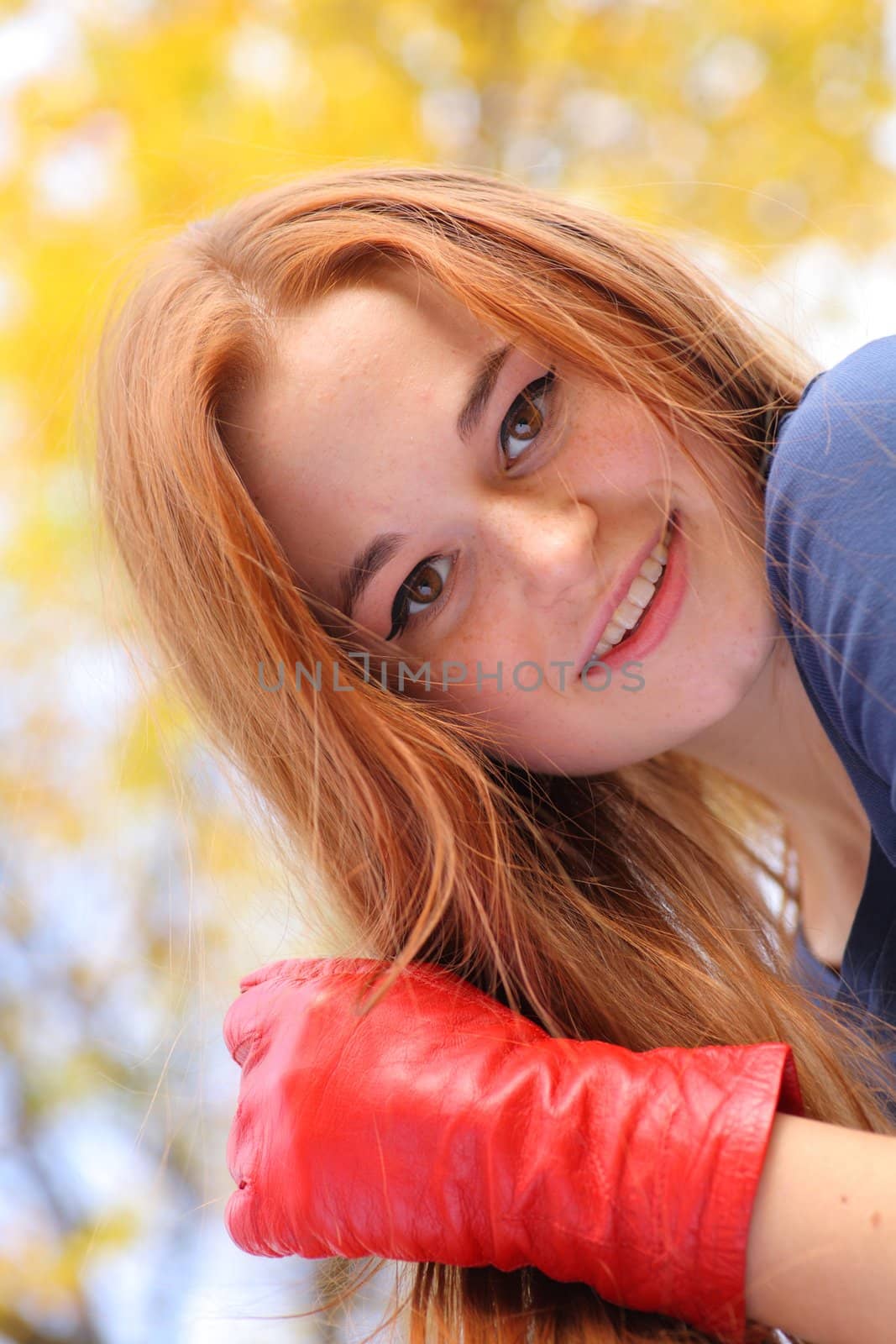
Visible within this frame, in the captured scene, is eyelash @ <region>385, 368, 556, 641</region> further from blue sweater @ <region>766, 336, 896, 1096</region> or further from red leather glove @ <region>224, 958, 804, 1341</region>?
red leather glove @ <region>224, 958, 804, 1341</region>

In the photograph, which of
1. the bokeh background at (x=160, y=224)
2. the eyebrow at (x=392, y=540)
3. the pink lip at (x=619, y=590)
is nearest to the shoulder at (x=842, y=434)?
the pink lip at (x=619, y=590)

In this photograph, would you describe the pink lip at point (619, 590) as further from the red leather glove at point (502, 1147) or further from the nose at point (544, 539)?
the red leather glove at point (502, 1147)

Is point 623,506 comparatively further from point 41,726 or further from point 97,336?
point 41,726

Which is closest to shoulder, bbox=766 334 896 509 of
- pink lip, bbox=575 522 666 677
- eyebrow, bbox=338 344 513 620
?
pink lip, bbox=575 522 666 677

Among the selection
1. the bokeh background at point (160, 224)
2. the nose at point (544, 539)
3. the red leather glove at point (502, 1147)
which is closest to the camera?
the red leather glove at point (502, 1147)

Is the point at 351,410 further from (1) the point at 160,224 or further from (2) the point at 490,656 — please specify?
(1) the point at 160,224

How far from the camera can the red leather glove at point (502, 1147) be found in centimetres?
74

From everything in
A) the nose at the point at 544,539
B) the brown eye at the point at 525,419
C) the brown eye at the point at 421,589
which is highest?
the brown eye at the point at 525,419

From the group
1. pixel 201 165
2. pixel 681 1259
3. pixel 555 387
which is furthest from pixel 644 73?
pixel 681 1259

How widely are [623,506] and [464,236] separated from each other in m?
0.31

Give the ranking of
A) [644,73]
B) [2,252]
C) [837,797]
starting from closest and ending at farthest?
1. [837,797]
2. [2,252]
3. [644,73]

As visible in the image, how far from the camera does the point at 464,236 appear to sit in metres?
1.05

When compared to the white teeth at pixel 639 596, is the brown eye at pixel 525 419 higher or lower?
higher

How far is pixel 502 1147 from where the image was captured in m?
0.79
